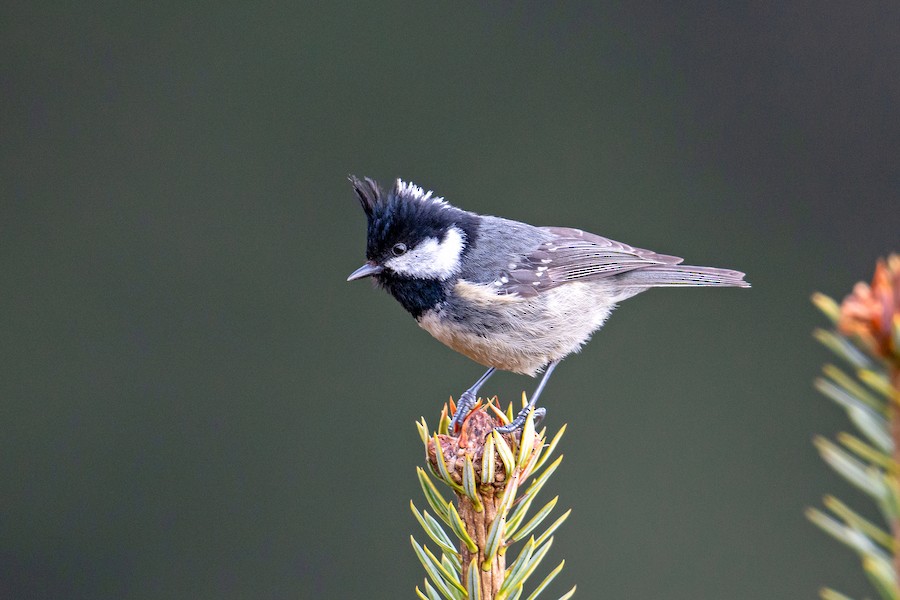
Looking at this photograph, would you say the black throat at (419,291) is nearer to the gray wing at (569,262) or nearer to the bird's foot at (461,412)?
the gray wing at (569,262)

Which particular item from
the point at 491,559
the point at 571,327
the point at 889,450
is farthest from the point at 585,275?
the point at 889,450

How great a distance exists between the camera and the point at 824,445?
58 cm

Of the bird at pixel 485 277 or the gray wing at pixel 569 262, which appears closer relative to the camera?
the bird at pixel 485 277

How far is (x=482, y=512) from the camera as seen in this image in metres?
1.34

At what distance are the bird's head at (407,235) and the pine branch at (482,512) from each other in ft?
3.57

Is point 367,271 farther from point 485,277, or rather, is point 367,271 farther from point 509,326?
point 509,326

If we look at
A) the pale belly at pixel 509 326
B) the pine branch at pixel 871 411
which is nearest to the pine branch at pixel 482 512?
the pine branch at pixel 871 411

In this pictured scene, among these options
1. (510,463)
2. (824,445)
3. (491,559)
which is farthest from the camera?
(510,463)

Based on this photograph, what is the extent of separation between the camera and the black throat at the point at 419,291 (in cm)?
261

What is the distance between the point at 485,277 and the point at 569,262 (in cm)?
39

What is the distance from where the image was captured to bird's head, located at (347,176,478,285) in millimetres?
2541

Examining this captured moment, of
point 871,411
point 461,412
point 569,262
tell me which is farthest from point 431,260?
point 871,411

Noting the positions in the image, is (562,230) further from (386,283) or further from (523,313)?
(386,283)

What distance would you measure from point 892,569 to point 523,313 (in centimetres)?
205
